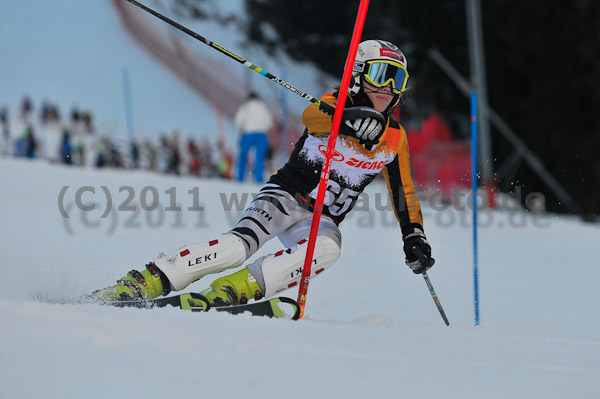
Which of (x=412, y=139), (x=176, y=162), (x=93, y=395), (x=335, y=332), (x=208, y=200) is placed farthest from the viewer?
(x=176, y=162)

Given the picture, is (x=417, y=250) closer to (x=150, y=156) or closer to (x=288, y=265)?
(x=288, y=265)

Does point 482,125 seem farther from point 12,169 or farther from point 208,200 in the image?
point 12,169

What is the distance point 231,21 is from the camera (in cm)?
504

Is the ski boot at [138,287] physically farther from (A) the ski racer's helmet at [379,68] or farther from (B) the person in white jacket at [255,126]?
(B) the person in white jacket at [255,126]

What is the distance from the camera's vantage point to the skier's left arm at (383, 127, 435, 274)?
13.9ft

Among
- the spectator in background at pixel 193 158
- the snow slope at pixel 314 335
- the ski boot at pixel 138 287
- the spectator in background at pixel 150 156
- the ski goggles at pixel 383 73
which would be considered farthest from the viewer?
Result: the spectator in background at pixel 150 156

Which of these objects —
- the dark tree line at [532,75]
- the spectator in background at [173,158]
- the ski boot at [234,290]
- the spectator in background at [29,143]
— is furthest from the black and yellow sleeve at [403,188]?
the spectator in background at [173,158]

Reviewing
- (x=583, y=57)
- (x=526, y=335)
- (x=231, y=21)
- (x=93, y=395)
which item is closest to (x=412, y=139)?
(x=583, y=57)

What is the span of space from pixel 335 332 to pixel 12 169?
9.28 metres

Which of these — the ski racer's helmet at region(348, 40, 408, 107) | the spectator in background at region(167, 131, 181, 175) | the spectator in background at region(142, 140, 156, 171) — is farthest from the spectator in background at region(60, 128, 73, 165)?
the ski racer's helmet at region(348, 40, 408, 107)

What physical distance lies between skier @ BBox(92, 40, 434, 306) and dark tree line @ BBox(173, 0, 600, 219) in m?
11.1

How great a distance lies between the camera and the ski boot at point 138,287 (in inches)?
144

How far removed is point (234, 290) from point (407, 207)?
1.10 metres

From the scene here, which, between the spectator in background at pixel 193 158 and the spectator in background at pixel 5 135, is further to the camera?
the spectator in background at pixel 193 158
